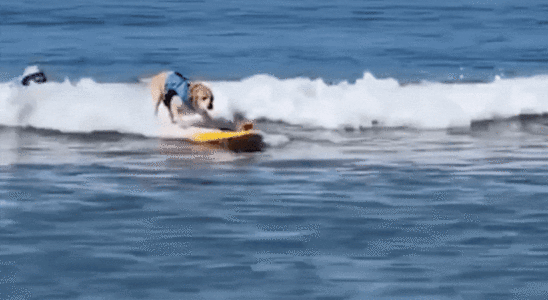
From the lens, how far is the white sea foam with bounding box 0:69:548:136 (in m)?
14.1

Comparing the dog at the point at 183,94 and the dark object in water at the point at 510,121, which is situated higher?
the dog at the point at 183,94

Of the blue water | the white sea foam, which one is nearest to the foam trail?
the white sea foam

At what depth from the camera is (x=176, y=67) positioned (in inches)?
963

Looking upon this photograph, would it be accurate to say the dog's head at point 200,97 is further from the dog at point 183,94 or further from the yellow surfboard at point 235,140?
the yellow surfboard at point 235,140

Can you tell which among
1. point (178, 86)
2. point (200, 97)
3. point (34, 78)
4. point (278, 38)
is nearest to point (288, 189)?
point (200, 97)

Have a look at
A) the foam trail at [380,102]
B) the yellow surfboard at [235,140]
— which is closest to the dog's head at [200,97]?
the yellow surfboard at [235,140]

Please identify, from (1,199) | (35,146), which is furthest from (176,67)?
(1,199)

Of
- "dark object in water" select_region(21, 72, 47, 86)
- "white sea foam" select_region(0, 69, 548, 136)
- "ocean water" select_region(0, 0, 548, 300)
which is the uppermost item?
"dark object in water" select_region(21, 72, 47, 86)

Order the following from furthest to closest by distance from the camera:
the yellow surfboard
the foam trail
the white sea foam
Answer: the foam trail, the white sea foam, the yellow surfboard

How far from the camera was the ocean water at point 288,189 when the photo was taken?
6.56m

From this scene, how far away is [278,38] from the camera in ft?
96.0

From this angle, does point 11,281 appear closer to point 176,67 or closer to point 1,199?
point 1,199

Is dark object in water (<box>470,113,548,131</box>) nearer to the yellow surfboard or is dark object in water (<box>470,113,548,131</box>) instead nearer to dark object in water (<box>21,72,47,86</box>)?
the yellow surfboard

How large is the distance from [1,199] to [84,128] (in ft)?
16.4
